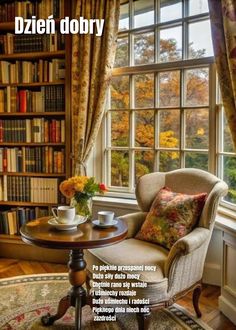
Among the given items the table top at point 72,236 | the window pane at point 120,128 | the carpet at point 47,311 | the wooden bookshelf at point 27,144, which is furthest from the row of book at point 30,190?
the table top at point 72,236

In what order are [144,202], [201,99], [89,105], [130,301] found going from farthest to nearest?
1. [89,105]
2. [201,99]
3. [144,202]
4. [130,301]

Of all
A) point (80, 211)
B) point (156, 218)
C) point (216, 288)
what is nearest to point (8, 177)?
point (80, 211)

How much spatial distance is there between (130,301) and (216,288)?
1.05 m

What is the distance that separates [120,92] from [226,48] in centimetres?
123

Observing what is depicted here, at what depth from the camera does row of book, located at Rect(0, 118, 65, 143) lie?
3.09 meters

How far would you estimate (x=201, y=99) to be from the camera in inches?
106

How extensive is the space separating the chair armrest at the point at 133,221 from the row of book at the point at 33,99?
1257mm

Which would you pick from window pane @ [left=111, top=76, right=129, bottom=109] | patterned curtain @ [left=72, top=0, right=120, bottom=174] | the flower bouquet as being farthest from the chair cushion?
window pane @ [left=111, top=76, right=129, bottom=109]

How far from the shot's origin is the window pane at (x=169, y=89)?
110 inches

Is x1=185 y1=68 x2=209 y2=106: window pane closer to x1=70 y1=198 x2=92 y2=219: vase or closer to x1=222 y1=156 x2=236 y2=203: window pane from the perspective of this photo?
x1=222 y1=156 x2=236 y2=203: window pane

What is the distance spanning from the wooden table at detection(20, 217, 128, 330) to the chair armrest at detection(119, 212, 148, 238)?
32 cm

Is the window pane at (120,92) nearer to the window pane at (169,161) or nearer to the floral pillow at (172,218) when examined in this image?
the window pane at (169,161)

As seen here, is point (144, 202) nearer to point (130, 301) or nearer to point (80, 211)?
point (80, 211)

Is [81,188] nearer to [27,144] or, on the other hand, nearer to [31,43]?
[27,144]
